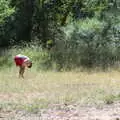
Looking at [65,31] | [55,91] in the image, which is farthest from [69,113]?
[65,31]

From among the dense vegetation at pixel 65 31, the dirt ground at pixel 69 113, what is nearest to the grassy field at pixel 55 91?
the dirt ground at pixel 69 113

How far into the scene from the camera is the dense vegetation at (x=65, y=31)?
18.7m

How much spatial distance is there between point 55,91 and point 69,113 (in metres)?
3.57

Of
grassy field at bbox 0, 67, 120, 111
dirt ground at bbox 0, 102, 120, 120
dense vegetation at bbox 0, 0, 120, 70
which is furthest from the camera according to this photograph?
dense vegetation at bbox 0, 0, 120, 70

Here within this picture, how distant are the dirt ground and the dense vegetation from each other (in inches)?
383

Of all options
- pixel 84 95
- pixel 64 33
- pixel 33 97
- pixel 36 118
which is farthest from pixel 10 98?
pixel 64 33

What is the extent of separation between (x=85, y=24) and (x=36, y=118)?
45.1 feet

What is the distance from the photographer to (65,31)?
20.9 meters

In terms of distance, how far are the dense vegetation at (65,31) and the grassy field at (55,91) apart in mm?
3472

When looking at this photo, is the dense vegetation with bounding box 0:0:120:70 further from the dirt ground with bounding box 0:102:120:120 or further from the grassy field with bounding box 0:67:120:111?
the dirt ground with bounding box 0:102:120:120

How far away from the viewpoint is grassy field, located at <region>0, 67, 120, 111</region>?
8727 mm

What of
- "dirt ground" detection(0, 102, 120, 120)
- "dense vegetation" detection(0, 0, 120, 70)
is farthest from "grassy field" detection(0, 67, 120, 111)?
"dense vegetation" detection(0, 0, 120, 70)

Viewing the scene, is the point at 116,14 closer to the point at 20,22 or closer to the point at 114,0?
the point at 114,0

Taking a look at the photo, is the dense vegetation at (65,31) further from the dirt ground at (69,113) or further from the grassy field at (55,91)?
the dirt ground at (69,113)
